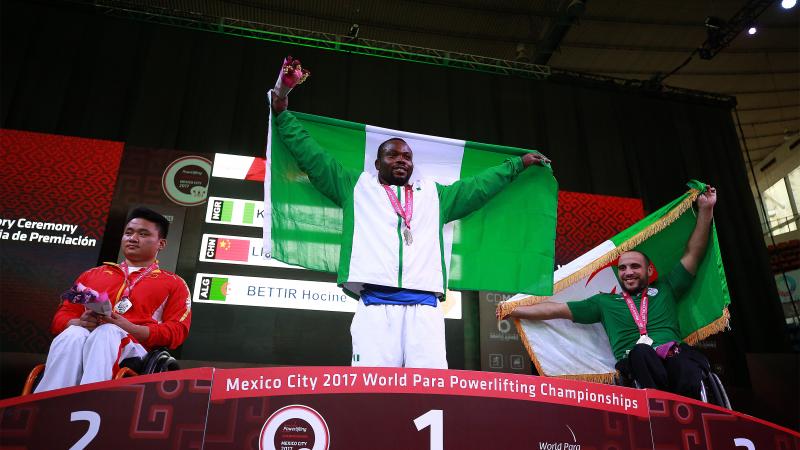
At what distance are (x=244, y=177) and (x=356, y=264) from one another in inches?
120

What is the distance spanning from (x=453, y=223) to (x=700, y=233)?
56.3 inches

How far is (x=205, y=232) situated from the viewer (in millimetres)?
4684

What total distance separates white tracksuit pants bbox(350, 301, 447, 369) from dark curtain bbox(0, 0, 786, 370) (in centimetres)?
357

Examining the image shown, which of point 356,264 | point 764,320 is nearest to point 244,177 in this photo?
point 356,264

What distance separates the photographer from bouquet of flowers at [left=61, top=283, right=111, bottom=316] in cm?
207

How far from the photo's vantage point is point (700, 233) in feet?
10.1

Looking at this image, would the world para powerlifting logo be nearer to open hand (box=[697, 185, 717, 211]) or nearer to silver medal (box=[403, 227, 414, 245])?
silver medal (box=[403, 227, 414, 245])

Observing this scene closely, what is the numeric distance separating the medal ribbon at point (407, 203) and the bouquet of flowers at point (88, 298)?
117cm

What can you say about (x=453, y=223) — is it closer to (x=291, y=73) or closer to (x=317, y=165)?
(x=317, y=165)

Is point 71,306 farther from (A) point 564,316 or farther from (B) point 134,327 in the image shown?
(A) point 564,316

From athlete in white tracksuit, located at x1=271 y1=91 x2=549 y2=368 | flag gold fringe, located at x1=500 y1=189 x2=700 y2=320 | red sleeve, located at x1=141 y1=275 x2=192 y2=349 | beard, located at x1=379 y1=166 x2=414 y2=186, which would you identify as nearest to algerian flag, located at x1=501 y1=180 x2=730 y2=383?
flag gold fringe, located at x1=500 y1=189 x2=700 y2=320

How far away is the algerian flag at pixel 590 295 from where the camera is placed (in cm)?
307

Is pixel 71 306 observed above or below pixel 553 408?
above

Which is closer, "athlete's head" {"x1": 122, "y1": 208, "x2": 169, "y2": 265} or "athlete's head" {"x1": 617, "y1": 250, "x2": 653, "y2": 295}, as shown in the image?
"athlete's head" {"x1": 122, "y1": 208, "x2": 169, "y2": 265}
